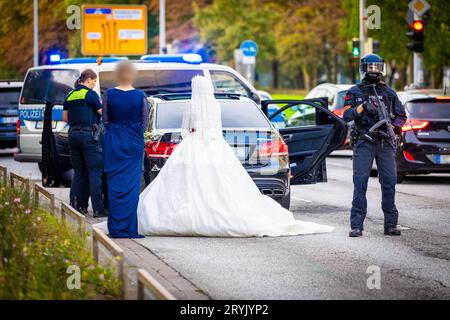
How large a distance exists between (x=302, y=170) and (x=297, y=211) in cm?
53

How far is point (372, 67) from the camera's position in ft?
42.8

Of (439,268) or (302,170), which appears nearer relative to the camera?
(439,268)

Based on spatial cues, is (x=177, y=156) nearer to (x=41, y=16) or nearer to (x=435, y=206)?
(x=435, y=206)

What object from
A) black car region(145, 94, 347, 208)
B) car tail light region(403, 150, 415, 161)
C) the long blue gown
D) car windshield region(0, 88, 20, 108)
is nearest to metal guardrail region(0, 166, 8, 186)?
black car region(145, 94, 347, 208)

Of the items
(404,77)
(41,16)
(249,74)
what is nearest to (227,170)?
(249,74)

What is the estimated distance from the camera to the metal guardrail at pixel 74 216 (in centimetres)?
1074

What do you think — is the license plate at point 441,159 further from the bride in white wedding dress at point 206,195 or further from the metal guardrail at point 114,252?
the metal guardrail at point 114,252

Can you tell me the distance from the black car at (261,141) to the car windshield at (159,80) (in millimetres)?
3786

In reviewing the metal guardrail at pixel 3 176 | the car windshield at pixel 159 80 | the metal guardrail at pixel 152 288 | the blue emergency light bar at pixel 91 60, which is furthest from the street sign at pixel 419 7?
the metal guardrail at pixel 152 288

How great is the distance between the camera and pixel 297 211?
53.5 feet

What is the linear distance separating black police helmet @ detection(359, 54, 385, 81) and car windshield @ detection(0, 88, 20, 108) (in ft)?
64.6

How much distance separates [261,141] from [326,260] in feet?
12.1
